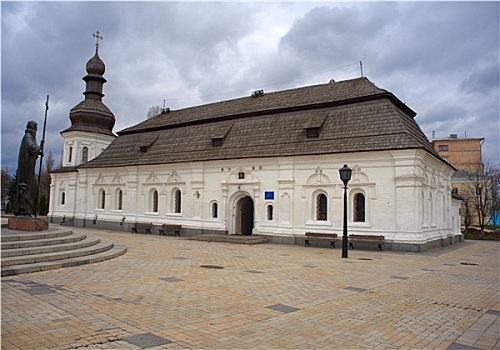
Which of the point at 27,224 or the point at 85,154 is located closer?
the point at 27,224

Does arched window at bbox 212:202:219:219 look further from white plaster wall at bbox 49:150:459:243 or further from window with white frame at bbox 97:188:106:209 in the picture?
window with white frame at bbox 97:188:106:209

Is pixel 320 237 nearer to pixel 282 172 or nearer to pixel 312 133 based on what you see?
pixel 282 172

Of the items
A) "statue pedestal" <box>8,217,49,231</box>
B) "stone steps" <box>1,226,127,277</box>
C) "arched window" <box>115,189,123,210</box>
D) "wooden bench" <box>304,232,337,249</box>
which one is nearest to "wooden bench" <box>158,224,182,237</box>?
"arched window" <box>115,189,123,210</box>

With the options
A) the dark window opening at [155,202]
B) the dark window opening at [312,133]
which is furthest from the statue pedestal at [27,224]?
the dark window opening at [155,202]

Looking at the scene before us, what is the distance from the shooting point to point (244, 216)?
2620 cm

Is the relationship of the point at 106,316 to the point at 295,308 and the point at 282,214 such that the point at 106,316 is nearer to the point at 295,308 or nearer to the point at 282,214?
the point at 295,308

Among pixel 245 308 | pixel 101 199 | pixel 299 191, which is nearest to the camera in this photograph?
pixel 245 308

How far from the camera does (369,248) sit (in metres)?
19.8

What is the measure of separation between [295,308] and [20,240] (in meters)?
9.11

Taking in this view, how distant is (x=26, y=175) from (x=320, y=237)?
1375cm

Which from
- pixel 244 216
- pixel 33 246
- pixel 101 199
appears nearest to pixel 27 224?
pixel 33 246

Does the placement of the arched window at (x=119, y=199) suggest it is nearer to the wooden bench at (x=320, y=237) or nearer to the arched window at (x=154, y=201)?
the arched window at (x=154, y=201)

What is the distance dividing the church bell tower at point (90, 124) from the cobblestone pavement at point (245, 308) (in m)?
27.9

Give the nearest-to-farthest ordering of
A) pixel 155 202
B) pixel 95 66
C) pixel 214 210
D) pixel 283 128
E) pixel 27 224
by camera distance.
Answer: pixel 27 224 < pixel 283 128 < pixel 214 210 < pixel 155 202 < pixel 95 66
